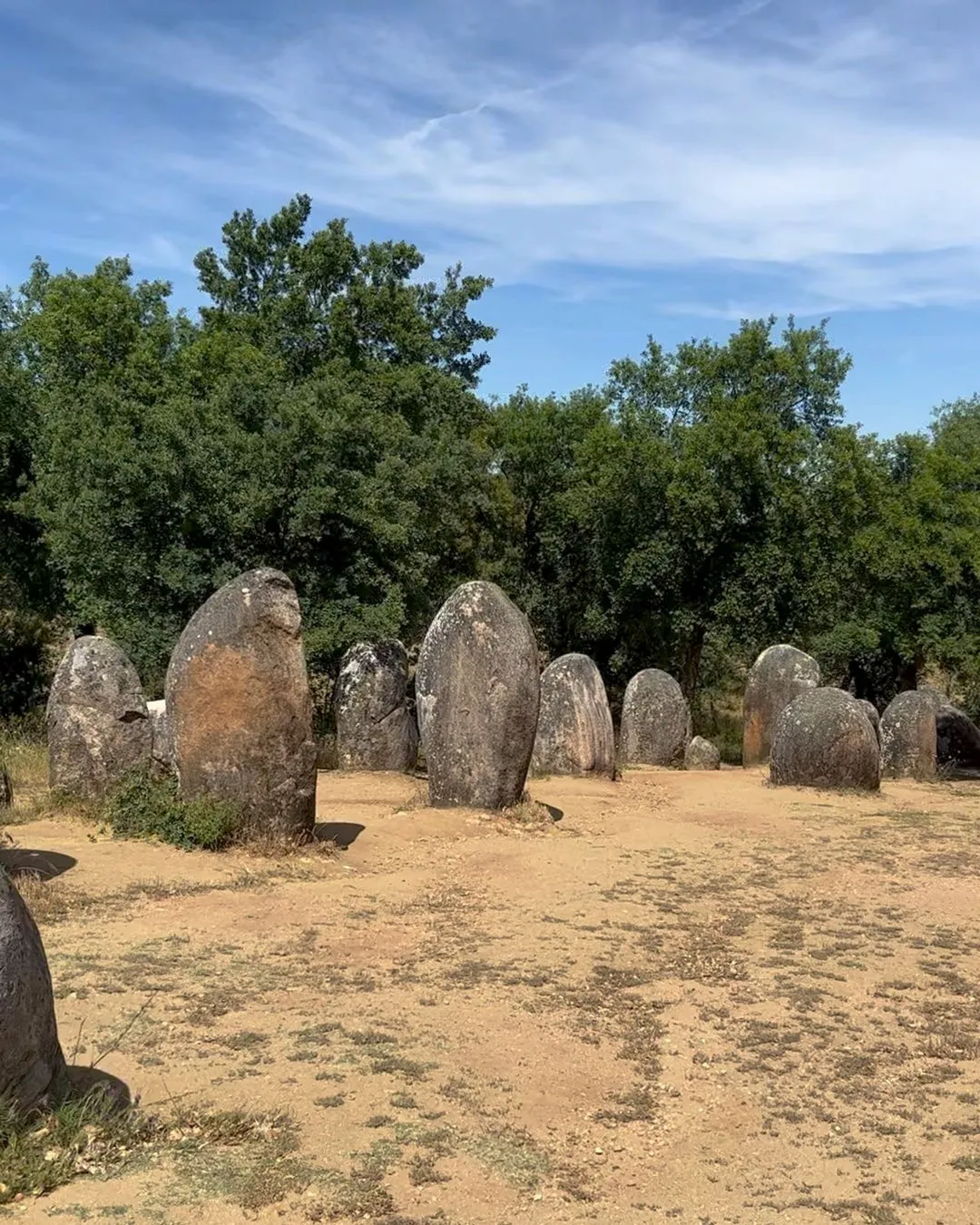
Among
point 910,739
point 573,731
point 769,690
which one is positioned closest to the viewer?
point 573,731

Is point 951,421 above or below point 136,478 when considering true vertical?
above

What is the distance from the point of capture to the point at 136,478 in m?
17.2

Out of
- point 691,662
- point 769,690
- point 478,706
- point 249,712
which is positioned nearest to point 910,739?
point 769,690

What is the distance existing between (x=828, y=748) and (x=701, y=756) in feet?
15.2

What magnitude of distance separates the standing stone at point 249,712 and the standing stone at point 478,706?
8.38 feet

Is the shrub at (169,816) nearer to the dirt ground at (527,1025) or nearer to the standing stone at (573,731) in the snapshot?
the dirt ground at (527,1025)

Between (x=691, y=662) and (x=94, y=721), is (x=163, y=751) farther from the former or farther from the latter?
(x=691, y=662)


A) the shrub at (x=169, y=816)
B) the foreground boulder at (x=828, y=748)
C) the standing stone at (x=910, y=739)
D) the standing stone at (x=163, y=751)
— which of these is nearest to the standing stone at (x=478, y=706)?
the standing stone at (x=163, y=751)

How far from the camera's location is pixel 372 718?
17094 millimetres

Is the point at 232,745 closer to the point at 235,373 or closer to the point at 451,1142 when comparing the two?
the point at 451,1142

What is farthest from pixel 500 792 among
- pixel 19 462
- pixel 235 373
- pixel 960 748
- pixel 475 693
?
pixel 19 462

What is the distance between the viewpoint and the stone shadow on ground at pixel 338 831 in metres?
10.6

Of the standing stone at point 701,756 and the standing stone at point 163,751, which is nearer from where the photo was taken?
the standing stone at point 163,751

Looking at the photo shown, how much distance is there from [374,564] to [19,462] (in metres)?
7.97
